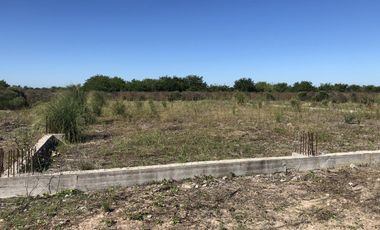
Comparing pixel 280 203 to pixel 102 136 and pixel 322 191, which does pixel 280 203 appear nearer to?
pixel 322 191

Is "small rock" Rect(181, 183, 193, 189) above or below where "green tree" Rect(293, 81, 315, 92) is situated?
below

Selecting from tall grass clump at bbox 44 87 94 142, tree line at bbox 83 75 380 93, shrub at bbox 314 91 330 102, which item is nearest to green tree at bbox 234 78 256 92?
tree line at bbox 83 75 380 93

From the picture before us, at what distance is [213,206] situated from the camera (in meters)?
4.44

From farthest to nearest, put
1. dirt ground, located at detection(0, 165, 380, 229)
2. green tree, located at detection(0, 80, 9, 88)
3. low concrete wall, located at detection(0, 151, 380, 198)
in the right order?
green tree, located at detection(0, 80, 9, 88)
low concrete wall, located at detection(0, 151, 380, 198)
dirt ground, located at detection(0, 165, 380, 229)

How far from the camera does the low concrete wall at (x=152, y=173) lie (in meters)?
4.91

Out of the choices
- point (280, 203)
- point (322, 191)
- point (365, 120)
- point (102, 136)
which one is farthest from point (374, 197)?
point (365, 120)

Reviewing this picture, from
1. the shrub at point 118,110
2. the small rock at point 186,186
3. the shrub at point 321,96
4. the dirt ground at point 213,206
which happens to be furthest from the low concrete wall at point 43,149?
the shrub at point 321,96

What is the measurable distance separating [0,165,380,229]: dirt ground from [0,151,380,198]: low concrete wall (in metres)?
0.13

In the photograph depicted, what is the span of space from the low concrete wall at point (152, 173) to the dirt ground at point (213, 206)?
13cm

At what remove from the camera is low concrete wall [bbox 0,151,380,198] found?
193 inches

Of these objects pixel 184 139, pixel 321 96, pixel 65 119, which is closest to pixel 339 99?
pixel 321 96

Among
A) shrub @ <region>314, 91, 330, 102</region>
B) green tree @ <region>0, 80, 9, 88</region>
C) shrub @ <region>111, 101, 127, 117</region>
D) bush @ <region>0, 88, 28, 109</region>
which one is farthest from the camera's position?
shrub @ <region>314, 91, 330, 102</region>

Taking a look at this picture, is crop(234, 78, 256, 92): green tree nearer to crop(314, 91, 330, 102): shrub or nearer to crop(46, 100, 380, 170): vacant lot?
crop(314, 91, 330, 102): shrub

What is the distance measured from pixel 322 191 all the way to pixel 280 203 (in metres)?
0.73
